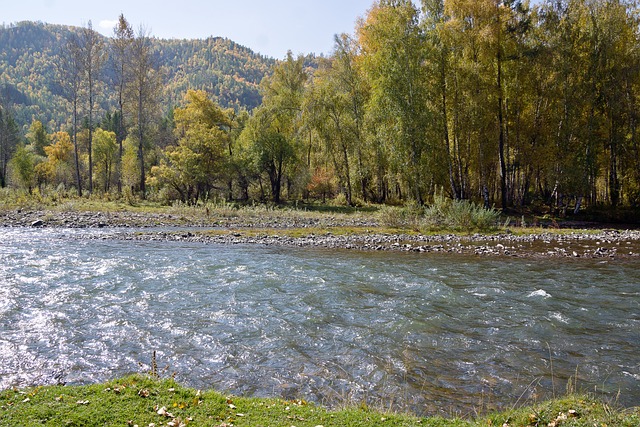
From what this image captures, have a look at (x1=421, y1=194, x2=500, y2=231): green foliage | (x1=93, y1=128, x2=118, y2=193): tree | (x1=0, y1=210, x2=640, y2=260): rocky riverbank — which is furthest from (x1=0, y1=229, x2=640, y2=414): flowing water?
(x1=93, y1=128, x2=118, y2=193): tree

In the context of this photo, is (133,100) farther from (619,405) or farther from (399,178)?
(619,405)

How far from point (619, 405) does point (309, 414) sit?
4.22 metres

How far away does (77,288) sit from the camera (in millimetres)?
11828

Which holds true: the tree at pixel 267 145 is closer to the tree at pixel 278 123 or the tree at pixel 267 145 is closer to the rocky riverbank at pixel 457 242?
the tree at pixel 278 123

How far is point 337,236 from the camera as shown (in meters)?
22.0

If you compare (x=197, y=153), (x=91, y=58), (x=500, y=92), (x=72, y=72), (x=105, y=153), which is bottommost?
(x=197, y=153)

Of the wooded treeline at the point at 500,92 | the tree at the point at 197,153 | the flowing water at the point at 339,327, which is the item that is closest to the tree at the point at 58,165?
the tree at the point at 197,153

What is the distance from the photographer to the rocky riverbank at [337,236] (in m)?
18.1

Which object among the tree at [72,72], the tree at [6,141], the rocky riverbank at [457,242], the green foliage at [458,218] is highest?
the tree at [72,72]

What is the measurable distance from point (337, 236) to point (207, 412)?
680 inches

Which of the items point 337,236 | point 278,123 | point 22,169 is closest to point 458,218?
point 337,236

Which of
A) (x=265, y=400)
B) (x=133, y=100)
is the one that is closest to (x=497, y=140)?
(x=265, y=400)

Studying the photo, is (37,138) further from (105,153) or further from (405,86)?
(405,86)

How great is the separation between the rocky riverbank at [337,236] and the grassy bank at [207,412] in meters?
13.1
